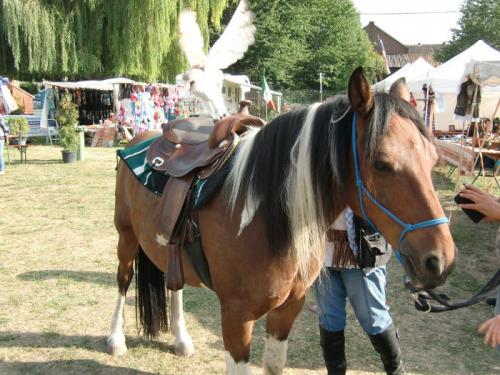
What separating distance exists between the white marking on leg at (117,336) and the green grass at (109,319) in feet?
0.18

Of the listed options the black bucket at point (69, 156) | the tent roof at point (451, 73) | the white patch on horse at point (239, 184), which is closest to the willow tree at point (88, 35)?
the black bucket at point (69, 156)

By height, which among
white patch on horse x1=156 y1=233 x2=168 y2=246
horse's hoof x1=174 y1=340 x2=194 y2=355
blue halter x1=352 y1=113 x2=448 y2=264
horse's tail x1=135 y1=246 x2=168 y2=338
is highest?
blue halter x1=352 y1=113 x2=448 y2=264

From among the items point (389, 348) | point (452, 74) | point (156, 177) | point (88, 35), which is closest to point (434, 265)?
point (389, 348)

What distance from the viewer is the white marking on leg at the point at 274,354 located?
2252mm

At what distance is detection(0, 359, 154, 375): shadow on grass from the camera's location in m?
2.92

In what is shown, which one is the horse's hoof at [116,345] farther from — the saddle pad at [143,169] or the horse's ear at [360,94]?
the horse's ear at [360,94]

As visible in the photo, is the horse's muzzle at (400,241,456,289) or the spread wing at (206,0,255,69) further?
the spread wing at (206,0,255,69)

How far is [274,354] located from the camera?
2.26 metres

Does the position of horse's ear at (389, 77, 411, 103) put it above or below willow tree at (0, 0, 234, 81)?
below

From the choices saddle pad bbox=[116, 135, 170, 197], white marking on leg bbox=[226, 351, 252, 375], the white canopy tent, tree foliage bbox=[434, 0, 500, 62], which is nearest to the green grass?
white marking on leg bbox=[226, 351, 252, 375]

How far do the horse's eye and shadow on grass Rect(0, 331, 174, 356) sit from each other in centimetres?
239

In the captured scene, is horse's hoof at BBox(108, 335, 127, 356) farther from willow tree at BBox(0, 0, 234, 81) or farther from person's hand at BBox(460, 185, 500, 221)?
willow tree at BBox(0, 0, 234, 81)

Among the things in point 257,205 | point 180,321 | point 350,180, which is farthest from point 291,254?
point 180,321

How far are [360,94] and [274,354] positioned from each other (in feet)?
4.79
